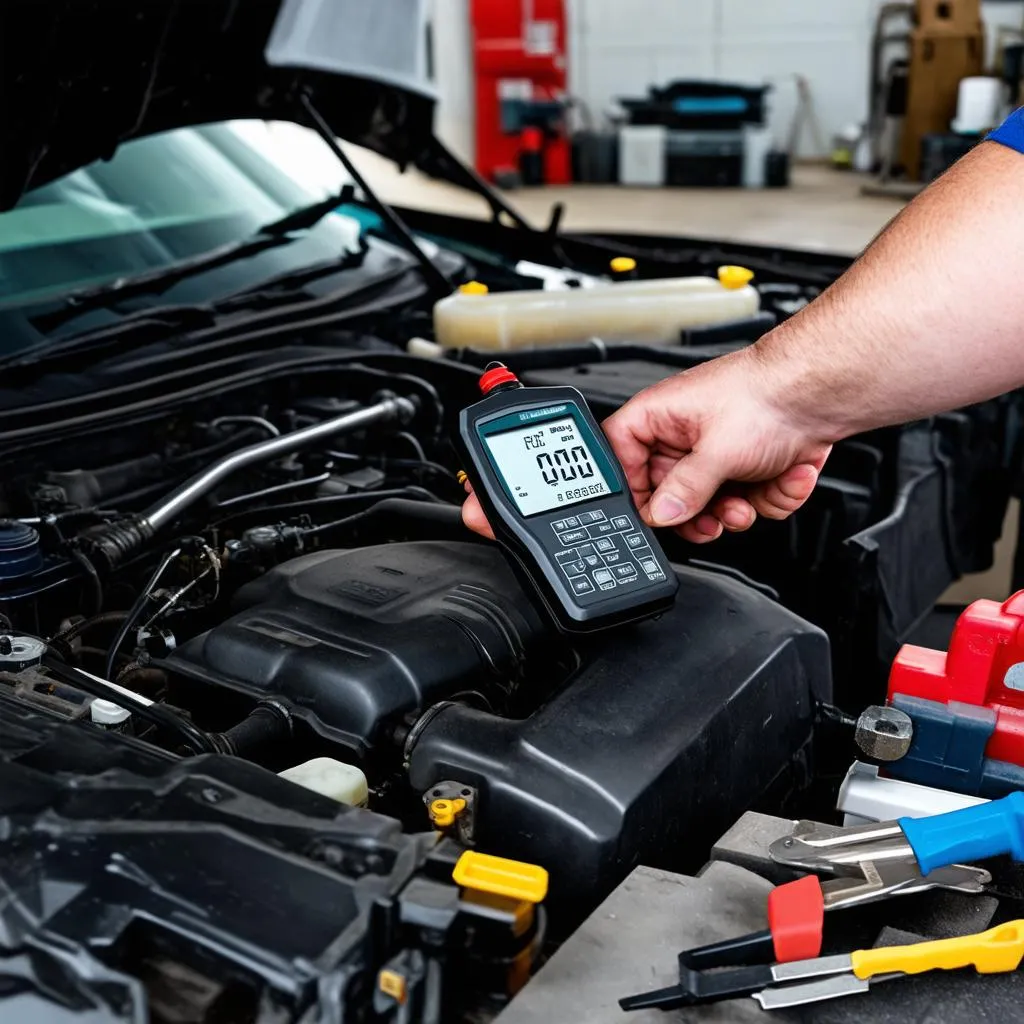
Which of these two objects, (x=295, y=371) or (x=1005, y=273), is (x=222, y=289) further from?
(x=1005, y=273)

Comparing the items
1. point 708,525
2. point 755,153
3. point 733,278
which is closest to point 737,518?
point 708,525

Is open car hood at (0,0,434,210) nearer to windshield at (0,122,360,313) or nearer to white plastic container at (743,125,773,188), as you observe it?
windshield at (0,122,360,313)

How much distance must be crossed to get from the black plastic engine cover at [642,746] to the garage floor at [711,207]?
478 centimetres

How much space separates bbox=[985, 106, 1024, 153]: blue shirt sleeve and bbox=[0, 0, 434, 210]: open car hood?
1.03m

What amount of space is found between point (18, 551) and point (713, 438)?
667 millimetres

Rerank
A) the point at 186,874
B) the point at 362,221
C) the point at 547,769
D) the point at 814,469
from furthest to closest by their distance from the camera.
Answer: the point at 362,221, the point at 814,469, the point at 547,769, the point at 186,874

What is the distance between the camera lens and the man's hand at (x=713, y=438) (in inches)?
43.2

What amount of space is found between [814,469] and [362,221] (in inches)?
57.0

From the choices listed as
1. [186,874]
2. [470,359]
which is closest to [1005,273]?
[186,874]

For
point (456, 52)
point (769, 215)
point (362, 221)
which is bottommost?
point (769, 215)

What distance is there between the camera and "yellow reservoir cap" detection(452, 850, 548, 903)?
0.74m

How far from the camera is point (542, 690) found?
115cm

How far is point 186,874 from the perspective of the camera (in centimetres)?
72

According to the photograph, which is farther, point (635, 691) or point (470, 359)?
point (470, 359)
